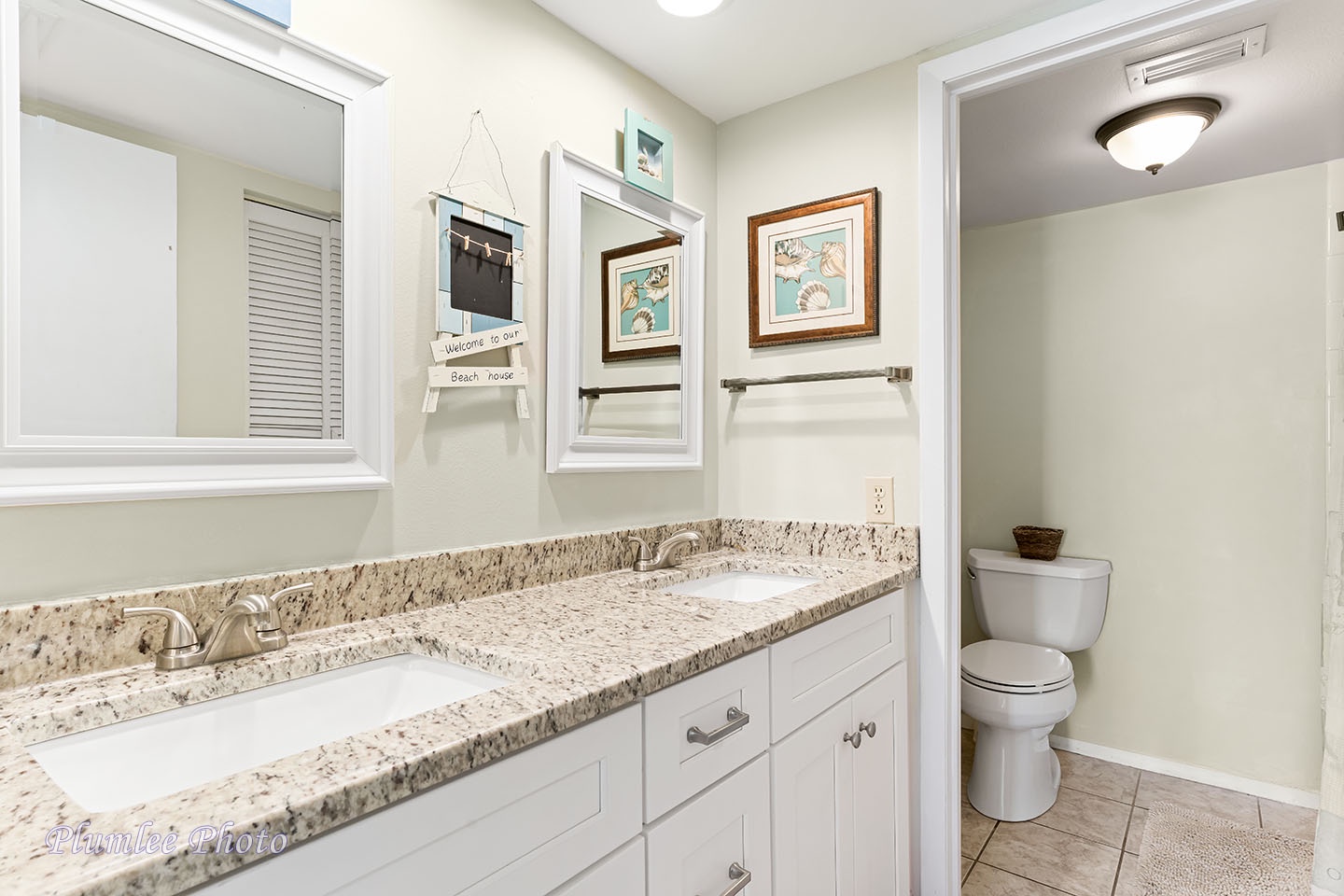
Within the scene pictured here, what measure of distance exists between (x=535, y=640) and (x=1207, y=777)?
2732 mm

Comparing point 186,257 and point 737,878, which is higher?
point 186,257

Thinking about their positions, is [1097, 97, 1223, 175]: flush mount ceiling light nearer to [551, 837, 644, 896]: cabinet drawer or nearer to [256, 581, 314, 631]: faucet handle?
[551, 837, 644, 896]: cabinet drawer

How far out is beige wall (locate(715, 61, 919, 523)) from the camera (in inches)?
71.3

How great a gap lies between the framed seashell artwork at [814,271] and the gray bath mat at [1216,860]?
1.76 metres

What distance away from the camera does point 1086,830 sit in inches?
86.9

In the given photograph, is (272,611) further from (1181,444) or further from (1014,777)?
(1181,444)

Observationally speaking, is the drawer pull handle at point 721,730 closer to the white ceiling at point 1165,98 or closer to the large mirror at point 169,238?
the large mirror at point 169,238

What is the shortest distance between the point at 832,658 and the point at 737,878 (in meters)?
0.46

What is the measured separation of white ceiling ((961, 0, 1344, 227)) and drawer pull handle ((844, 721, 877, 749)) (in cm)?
158

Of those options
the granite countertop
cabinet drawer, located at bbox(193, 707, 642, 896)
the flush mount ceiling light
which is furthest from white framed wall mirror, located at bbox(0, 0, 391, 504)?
the flush mount ceiling light

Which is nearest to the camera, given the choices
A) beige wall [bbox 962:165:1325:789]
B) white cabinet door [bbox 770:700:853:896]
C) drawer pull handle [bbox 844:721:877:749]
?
white cabinet door [bbox 770:700:853:896]

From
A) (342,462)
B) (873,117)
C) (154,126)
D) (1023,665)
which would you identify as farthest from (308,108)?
(1023,665)

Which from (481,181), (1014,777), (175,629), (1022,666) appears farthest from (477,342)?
(1014,777)

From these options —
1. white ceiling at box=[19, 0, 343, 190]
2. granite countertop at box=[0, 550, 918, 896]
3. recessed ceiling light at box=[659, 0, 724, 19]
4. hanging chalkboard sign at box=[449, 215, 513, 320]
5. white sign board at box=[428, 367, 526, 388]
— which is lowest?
granite countertop at box=[0, 550, 918, 896]
